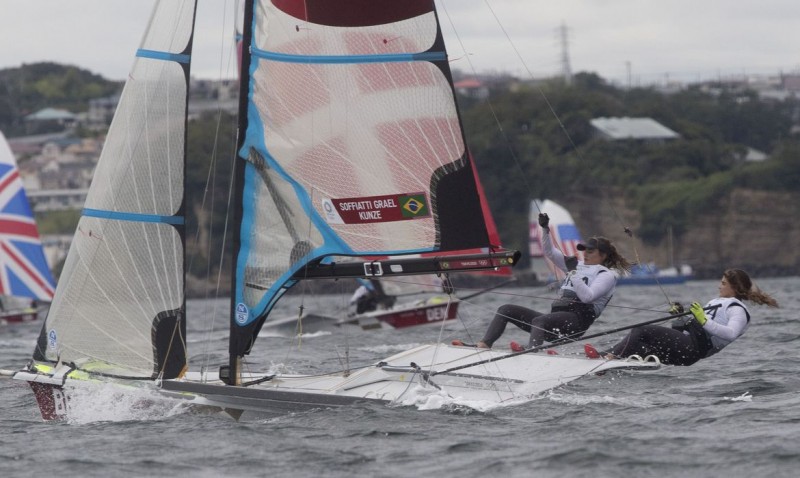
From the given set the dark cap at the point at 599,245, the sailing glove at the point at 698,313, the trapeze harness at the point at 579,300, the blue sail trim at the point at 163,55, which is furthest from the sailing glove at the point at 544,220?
the blue sail trim at the point at 163,55

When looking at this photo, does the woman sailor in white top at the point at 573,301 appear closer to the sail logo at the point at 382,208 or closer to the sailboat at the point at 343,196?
the sailboat at the point at 343,196

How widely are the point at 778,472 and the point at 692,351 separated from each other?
9.29 feet

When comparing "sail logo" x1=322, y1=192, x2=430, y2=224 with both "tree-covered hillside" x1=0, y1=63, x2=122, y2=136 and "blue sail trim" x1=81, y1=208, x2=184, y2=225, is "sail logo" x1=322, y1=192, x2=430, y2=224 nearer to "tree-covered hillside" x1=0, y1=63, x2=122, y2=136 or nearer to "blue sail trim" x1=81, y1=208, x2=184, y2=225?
"blue sail trim" x1=81, y1=208, x2=184, y2=225

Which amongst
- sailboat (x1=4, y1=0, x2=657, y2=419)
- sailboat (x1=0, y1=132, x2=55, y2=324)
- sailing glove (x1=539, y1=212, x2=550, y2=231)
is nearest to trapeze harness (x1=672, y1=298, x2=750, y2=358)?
sailboat (x1=4, y1=0, x2=657, y2=419)

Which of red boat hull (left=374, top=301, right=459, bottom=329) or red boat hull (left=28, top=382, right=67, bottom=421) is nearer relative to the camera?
red boat hull (left=28, top=382, right=67, bottom=421)

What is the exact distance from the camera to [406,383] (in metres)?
10.0

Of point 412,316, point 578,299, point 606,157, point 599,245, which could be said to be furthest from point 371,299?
point 606,157

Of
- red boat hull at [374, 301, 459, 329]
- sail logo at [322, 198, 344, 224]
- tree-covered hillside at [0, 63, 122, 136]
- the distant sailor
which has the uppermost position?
tree-covered hillside at [0, 63, 122, 136]

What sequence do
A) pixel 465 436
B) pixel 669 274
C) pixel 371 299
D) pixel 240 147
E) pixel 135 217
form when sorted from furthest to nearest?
pixel 669 274, pixel 371 299, pixel 135 217, pixel 240 147, pixel 465 436

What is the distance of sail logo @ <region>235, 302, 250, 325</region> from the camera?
10.2 m

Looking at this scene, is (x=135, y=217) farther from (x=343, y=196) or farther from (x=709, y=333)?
(x=709, y=333)

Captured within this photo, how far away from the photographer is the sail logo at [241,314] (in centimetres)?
1020

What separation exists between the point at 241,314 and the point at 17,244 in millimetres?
19664

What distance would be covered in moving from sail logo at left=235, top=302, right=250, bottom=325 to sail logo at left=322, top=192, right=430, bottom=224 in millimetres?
893
